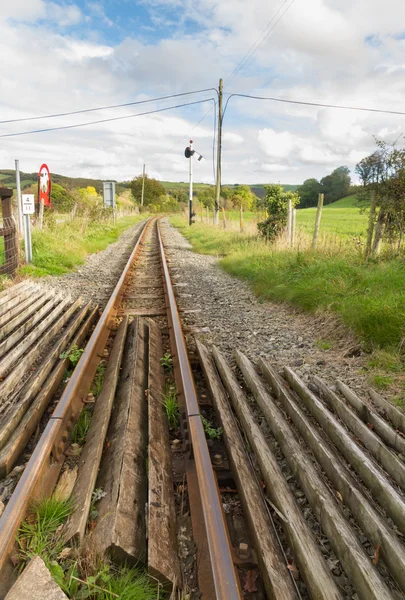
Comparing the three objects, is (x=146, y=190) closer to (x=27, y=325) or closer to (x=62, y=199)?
(x=62, y=199)

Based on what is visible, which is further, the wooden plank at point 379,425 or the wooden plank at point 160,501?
the wooden plank at point 379,425

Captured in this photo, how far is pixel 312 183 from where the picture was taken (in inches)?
3255

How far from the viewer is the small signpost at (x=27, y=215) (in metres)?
9.36

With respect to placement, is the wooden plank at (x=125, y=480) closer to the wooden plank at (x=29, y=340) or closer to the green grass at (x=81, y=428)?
the green grass at (x=81, y=428)

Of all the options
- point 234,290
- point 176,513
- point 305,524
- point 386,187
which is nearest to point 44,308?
point 234,290

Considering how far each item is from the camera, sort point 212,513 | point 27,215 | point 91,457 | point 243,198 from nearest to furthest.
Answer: point 212,513, point 91,457, point 27,215, point 243,198

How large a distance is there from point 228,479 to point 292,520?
51 cm

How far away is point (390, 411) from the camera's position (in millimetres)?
3311

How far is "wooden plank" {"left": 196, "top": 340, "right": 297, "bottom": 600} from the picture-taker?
1790 millimetres

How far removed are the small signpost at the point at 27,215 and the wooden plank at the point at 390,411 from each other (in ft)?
27.5

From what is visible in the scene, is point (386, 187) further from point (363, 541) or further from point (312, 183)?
point (312, 183)

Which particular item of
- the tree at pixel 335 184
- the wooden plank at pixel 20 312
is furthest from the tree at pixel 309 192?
the wooden plank at pixel 20 312

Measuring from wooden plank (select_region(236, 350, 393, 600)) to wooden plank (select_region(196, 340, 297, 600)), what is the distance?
270 mm

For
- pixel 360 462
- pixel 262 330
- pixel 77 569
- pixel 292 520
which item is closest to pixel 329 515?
pixel 292 520
